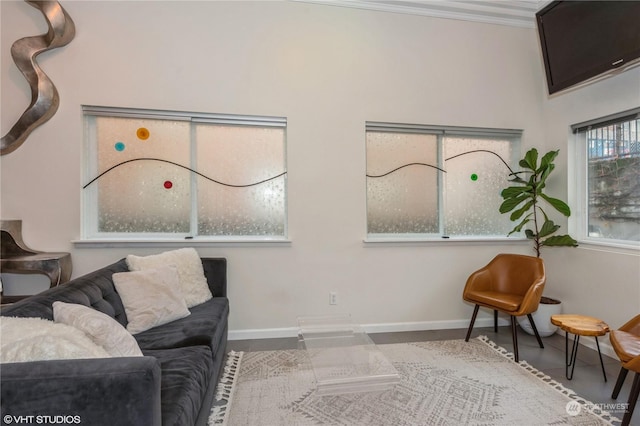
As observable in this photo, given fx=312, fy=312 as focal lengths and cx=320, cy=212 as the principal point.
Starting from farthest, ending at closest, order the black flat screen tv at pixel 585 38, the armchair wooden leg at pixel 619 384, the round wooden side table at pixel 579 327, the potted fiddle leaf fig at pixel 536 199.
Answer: the potted fiddle leaf fig at pixel 536 199, the black flat screen tv at pixel 585 38, the round wooden side table at pixel 579 327, the armchair wooden leg at pixel 619 384

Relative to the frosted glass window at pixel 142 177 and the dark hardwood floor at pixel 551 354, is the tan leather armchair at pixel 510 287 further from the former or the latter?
the frosted glass window at pixel 142 177

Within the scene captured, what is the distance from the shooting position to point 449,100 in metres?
3.36

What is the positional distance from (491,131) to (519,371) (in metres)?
2.41

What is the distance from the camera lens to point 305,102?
10.1ft

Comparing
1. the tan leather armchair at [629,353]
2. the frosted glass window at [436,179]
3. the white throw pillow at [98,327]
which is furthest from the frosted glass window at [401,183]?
A: the white throw pillow at [98,327]

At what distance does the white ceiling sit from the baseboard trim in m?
3.25

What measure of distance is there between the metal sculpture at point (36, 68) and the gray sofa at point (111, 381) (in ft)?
5.56

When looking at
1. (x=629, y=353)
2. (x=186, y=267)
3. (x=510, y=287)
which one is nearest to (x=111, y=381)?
(x=186, y=267)

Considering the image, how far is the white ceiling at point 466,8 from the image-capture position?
3.16 m

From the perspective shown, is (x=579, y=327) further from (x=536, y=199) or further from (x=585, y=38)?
(x=585, y=38)

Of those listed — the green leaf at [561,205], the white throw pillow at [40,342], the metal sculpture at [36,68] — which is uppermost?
the metal sculpture at [36,68]

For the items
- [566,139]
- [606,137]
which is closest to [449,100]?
[566,139]

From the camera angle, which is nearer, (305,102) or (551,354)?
(551,354)

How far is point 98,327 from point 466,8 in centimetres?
408
